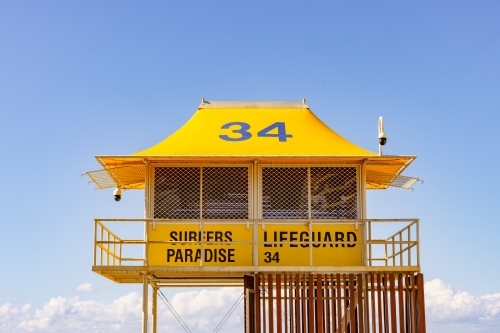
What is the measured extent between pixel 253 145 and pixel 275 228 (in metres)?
2.32

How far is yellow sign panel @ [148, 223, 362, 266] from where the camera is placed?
2394 cm

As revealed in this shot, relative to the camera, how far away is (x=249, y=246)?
2397cm

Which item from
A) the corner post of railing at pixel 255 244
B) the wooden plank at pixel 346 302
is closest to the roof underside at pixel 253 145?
the corner post of railing at pixel 255 244

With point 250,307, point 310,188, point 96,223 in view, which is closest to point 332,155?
point 310,188

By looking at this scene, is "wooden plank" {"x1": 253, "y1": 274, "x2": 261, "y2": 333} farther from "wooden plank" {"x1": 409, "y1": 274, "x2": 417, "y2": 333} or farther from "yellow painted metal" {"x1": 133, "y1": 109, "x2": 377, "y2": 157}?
"wooden plank" {"x1": 409, "y1": 274, "x2": 417, "y2": 333}

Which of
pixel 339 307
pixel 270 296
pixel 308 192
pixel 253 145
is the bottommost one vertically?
Result: pixel 339 307

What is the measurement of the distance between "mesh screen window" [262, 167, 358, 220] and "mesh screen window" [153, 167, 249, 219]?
2.19 ft

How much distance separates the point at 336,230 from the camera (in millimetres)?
24172

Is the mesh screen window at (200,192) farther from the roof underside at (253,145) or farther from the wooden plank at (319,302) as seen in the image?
the wooden plank at (319,302)

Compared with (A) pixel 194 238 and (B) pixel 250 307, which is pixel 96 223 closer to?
(A) pixel 194 238

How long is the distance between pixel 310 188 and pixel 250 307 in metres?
3.51

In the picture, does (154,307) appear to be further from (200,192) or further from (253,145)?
(253,145)

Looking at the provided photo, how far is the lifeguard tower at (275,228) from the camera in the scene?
23.3m

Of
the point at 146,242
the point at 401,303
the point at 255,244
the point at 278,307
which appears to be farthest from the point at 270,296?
the point at 146,242
